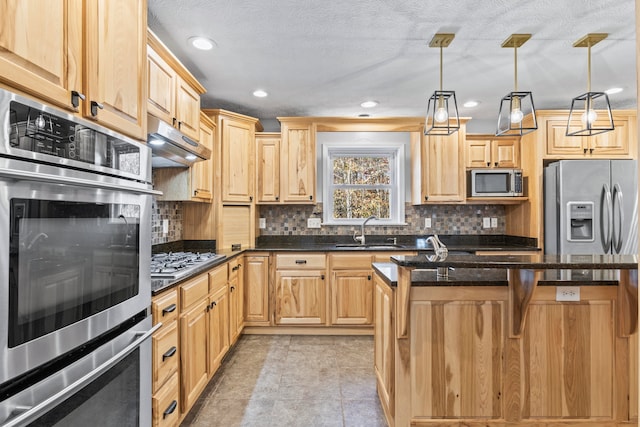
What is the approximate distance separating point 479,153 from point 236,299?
3143 mm

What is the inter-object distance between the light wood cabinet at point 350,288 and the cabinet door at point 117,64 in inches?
103

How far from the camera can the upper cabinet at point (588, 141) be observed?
3768 mm

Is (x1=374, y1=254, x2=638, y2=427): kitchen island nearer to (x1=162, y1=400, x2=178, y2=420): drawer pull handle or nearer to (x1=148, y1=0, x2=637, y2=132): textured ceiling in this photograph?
(x1=162, y1=400, x2=178, y2=420): drawer pull handle

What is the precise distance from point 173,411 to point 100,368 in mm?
921

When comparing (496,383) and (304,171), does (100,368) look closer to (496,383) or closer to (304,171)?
(496,383)

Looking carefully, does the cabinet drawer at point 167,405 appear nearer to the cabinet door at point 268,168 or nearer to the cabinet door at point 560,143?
the cabinet door at point 268,168

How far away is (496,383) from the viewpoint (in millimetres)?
1895

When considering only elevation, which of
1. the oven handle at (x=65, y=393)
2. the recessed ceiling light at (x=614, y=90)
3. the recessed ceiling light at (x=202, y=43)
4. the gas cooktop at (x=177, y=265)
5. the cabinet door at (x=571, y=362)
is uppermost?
the recessed ceiling light at (x=614, y=90)

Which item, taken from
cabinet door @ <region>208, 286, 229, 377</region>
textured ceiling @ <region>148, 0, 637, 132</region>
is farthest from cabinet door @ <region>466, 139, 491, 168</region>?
cabinet door @ <region>208, 286, 229, 377</region>

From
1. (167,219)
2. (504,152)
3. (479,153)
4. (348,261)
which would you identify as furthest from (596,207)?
(167,219)

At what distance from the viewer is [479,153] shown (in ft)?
13.8

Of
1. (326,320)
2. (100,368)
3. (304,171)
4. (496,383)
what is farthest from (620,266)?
(304,171)

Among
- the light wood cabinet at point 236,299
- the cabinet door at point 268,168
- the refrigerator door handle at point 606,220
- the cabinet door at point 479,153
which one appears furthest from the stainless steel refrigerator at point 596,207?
the light wood cabinet at point 236,299

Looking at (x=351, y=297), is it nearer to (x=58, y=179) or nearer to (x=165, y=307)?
(x=165, y=307)
